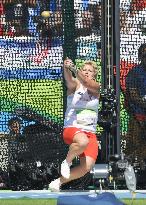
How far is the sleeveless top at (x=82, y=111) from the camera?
274 inches

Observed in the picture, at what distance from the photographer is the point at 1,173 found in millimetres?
7887

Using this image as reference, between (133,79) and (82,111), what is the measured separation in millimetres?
1075

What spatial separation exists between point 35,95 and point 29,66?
36 cm

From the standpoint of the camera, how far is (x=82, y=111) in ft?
23.0

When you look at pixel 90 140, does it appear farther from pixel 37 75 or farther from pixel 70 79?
pixel 37 75

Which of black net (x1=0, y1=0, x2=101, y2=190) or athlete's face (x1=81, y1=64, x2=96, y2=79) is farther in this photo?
black net (x1=0, y1=0, x2=101, y2=190)

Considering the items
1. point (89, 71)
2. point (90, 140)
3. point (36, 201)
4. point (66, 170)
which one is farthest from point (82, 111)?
point (36, 201)

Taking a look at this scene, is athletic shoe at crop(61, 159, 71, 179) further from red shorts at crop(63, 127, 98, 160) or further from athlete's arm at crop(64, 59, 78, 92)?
athlete's arm at crop(64, 59, 78, 92)

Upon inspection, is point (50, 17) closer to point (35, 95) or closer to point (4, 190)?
point (35, 95)

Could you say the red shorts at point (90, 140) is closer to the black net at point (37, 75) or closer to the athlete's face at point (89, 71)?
the athlete's face at point (89, 71)

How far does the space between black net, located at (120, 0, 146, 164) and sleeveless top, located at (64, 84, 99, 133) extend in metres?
0.88

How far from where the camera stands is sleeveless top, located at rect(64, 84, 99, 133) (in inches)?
274

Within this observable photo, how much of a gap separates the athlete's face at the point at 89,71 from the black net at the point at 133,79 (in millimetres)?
860

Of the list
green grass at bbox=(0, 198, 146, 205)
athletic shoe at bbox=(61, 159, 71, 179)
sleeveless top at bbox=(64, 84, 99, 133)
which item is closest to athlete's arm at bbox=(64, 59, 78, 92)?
sleeveless top at bbox=(64, 84, 99, 133)
